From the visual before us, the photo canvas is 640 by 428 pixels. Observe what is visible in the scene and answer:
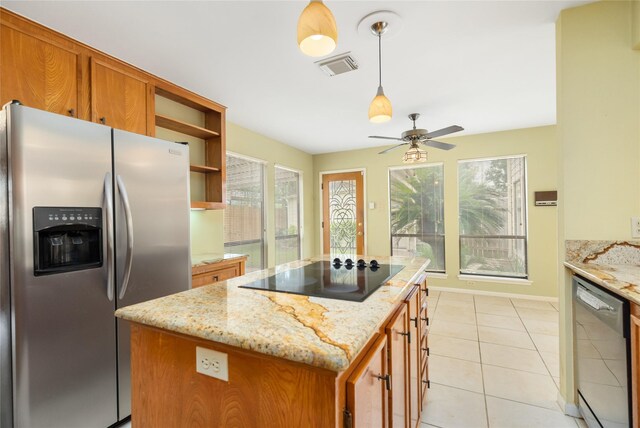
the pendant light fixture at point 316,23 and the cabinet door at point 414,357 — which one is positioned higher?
the pendant light fixture at point 316,23

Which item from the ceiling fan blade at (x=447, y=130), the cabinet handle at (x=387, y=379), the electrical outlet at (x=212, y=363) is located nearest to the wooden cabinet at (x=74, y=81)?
the electrical outlet at (x=212, y=363)

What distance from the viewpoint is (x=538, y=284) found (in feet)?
13.9

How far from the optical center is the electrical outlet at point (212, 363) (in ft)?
2.79

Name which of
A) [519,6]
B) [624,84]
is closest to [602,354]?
[624,84]

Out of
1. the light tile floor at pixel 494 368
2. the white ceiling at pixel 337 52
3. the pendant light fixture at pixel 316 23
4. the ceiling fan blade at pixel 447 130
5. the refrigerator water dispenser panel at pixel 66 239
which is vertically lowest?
the light tile floor at pixel 494 368

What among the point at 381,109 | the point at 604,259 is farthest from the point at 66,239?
the point at 604,259

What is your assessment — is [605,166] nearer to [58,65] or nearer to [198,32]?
[198,32]

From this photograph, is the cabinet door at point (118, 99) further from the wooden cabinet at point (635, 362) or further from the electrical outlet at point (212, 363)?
the wooden cabinet at point (635, 362)

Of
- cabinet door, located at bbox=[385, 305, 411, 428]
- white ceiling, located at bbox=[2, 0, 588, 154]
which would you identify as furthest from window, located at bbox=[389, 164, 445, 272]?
cabinet door, located at bbox=[385, 305, 411, 428]

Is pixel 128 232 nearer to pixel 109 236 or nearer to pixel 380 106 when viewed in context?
pixel 109 236

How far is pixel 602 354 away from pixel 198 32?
2977mm

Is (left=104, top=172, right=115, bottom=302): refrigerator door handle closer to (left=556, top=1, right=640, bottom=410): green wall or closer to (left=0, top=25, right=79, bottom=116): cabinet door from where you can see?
(left=0, top=25, right=79, bottom=116): cabinet door

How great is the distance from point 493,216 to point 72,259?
502cm

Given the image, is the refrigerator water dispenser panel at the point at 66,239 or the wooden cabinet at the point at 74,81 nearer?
the refrigerator water dispenser panel at the point at 66,239
